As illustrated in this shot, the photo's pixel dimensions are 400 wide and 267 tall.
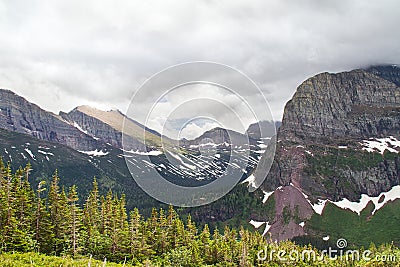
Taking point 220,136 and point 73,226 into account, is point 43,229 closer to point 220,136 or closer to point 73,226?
point 73,226

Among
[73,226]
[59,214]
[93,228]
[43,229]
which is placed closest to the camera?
[73,226]

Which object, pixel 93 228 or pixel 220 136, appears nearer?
pixel 220 136

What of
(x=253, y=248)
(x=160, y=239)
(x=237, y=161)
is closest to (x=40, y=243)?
(x=160, y=239)

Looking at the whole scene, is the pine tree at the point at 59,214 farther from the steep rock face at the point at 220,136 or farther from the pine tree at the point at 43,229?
the steep rock face at the point at 220,136

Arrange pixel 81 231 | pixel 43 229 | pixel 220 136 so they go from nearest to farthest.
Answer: pixel 220 136
pixel 43 229
pixel 81 231

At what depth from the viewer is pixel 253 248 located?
90812 millimetres

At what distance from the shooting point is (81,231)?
52.9m

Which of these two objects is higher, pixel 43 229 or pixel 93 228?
pixel 43 229

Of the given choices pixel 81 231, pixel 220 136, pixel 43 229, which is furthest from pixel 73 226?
pixel 220 136

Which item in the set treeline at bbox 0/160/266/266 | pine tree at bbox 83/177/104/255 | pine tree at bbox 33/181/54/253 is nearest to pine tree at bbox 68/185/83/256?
treeline at bbox 0/160/266/266

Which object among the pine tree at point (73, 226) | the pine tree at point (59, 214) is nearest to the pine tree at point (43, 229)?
the pine tree at point (59, 214)

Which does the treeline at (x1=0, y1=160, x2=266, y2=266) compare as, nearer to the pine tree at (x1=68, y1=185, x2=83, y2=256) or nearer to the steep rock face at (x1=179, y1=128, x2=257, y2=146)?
the pine tree at (x1=68, y1=185, x2=83, y2=256)

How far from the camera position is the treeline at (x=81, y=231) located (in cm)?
4625

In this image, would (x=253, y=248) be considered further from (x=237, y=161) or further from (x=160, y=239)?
(x=237, y=161)
